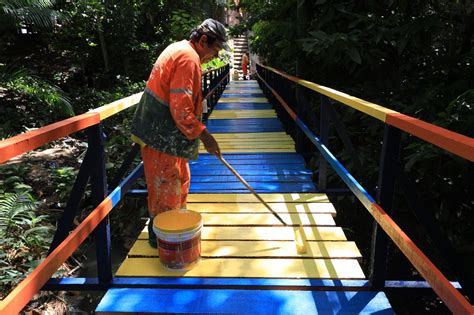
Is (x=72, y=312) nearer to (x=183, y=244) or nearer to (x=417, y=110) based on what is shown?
(x=183, y=244)

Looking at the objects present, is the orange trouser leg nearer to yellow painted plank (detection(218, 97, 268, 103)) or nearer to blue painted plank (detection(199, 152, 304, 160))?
blue painted plank (detection(199, 152, 304, 160))

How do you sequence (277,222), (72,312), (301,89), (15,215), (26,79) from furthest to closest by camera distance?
(26,79)
(301,89)
(15,215)
(72,312)
(277,222)

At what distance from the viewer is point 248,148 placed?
21.0ft

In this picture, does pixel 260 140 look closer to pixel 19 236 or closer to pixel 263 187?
pixel 263 187

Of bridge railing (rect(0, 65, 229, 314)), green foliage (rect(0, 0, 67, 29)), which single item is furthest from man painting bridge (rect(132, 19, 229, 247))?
green foliage (rect(0, 0, 67, 29))

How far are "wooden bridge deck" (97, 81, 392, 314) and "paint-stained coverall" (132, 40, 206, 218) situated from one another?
21.4 inches

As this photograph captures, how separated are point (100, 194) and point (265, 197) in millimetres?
2051

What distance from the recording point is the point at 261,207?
13.0ft

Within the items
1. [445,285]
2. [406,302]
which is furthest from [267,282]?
[406,302]

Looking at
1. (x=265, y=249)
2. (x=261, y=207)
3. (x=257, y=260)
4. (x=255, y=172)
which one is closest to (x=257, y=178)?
(x=255, y=172)

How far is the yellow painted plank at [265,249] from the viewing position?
3014 millimetres

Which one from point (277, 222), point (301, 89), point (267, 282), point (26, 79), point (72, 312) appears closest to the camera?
point (267, 282)

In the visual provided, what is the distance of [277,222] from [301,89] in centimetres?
234

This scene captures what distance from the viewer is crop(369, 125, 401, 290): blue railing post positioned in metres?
2.21
